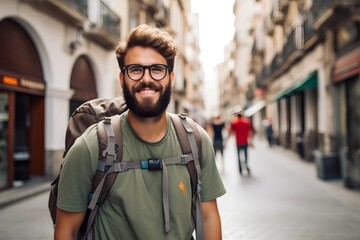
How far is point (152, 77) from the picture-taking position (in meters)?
1.87

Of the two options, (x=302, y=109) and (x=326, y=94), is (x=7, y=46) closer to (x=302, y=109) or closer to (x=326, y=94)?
(x=326, y=94)

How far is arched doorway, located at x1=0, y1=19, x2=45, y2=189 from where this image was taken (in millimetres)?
9031

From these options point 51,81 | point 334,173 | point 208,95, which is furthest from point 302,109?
point 208,95

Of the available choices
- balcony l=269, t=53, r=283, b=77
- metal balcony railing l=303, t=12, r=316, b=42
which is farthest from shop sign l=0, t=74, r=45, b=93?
balcony l=269, t=53, r=283, b=77

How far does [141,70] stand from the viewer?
1.88 metres

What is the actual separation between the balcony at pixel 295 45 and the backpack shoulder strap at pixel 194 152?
1500 centimetres

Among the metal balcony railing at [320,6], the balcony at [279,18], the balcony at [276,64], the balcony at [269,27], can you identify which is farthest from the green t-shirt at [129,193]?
the balcony at [269,27]

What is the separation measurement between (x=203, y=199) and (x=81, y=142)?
0.70m

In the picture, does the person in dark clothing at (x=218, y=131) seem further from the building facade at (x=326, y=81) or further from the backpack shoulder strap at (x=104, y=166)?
the backpack shoulder strap at (x=104, y=166)

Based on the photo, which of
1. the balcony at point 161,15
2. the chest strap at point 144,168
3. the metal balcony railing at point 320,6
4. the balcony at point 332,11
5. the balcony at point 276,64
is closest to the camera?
the chest strap at point 144,168

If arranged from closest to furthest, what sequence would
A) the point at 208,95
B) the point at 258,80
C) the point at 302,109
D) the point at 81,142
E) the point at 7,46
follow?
the point at 81,142
the point at 7,46
the point at 302,109
the point at 258,80
the point at 208,95

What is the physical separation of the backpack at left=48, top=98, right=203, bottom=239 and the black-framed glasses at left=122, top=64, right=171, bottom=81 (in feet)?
0.79

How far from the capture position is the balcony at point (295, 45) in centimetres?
1654

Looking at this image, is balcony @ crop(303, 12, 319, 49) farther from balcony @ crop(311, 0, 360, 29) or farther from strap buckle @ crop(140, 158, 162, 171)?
strap buckle @ crop(140, 158, 162, 171)
